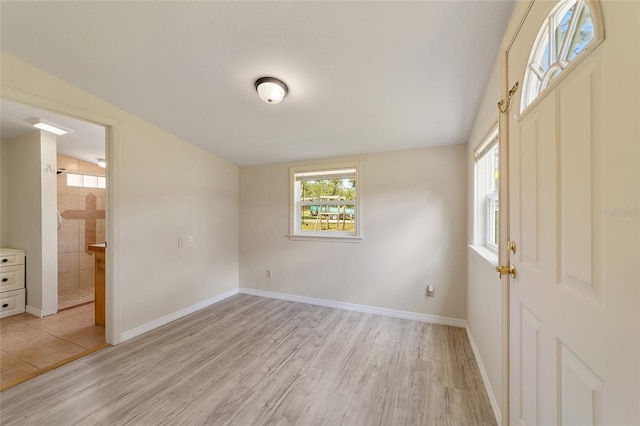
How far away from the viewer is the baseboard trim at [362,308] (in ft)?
9.53

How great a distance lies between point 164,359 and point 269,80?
258 cm

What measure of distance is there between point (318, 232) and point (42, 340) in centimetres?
318

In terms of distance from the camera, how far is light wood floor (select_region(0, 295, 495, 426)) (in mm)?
1601

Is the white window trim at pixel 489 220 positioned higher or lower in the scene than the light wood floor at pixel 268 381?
higher

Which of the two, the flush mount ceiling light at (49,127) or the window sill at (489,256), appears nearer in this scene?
the window sill at (489,256)

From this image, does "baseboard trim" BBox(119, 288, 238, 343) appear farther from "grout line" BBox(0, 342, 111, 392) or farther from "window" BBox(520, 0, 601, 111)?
"window" BBox(520, 0, 601, 111)

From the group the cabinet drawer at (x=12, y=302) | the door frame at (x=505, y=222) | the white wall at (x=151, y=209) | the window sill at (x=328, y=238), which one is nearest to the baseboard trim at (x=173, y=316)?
the white wall at (x=151, y=209)

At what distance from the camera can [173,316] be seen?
120 inches

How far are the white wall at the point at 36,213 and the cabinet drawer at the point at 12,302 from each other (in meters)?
0.07

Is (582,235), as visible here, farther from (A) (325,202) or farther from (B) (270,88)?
(A) (325,202)

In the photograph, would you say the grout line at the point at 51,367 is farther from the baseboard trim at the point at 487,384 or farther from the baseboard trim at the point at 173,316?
the baseboard trim at the point at 487,384

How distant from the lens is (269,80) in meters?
1.96

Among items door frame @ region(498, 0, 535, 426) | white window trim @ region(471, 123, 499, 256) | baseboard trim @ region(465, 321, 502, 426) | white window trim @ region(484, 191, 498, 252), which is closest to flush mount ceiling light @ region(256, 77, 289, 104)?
door frame @ region(498, 0, 535, 426)

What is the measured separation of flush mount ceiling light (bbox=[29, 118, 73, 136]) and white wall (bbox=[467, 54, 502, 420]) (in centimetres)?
438
